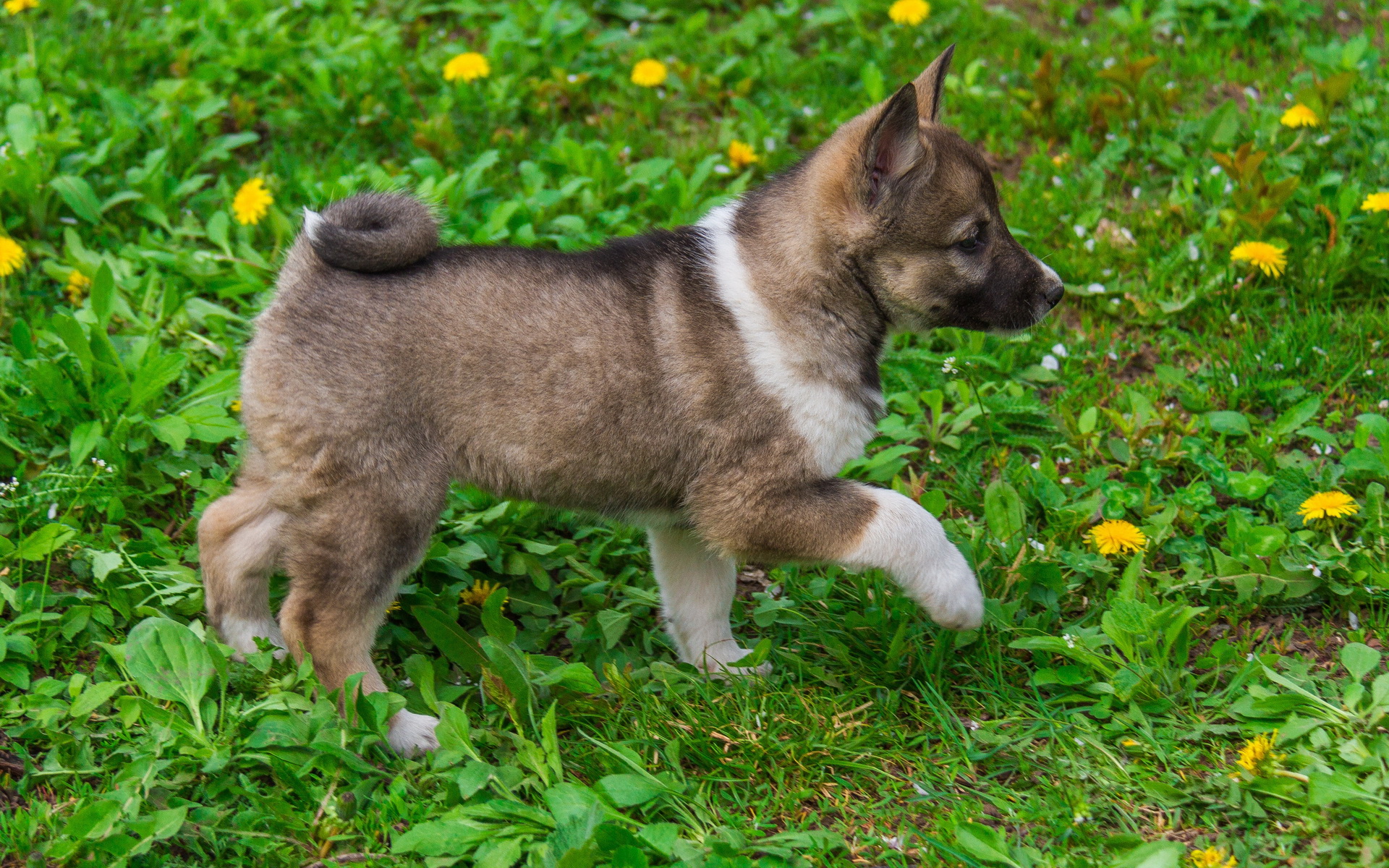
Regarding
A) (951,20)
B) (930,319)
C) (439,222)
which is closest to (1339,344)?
(930,319)

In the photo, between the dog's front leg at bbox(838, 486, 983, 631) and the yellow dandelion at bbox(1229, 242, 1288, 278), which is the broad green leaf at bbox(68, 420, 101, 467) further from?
the yellow dandelion at bbox(1229, 242, 1288, 278)

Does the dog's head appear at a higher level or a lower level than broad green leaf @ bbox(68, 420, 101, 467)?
higher

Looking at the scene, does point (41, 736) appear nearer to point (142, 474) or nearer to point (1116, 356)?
point (142, 474)

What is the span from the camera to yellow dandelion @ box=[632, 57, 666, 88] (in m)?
6.36

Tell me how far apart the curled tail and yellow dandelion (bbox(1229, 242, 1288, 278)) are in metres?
3.13

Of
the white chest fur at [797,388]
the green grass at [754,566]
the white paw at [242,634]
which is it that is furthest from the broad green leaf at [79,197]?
the white chest fur at [797,388]

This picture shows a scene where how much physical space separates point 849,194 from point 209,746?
2.28 meters

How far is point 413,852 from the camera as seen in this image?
3.05m

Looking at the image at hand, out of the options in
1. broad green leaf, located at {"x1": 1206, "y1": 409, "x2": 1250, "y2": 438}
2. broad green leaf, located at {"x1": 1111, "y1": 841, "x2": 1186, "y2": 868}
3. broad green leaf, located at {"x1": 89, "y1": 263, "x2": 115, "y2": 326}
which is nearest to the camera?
broad green leaf, located at {"x1": 1111, "y1": 841, "x2": 1186, "y2": 868}

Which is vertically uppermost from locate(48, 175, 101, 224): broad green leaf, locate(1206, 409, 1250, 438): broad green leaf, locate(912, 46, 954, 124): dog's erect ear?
locate(912, 46, 954, 124): dog's erect ear

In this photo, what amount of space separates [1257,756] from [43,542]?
3.51 meters

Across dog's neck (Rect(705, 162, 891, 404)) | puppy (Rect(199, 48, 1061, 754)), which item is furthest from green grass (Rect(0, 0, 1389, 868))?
dog's neck (Rect(705, 162, 891, 404))

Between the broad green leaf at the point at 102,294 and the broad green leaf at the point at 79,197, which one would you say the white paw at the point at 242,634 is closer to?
the broad green leaf at the point at 102,294

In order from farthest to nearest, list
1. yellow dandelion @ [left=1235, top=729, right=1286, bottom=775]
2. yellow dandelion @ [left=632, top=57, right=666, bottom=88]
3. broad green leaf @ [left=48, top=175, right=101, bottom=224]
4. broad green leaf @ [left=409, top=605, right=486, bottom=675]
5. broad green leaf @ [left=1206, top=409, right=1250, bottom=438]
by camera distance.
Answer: yellow dandelion @ [left=632, top=57, right=666, bottom=88]
broad green leaf @ [left=48, top=175, right=101, bottom=224]
broad green leaf @ [left=1206, top=409, right=1250, bottom=438]
broad green leaf @ [left=409, top=605, right=486, bottom=675]
yellow dandelion @ [left=1235, top=729, right=1286, bottom=775]
